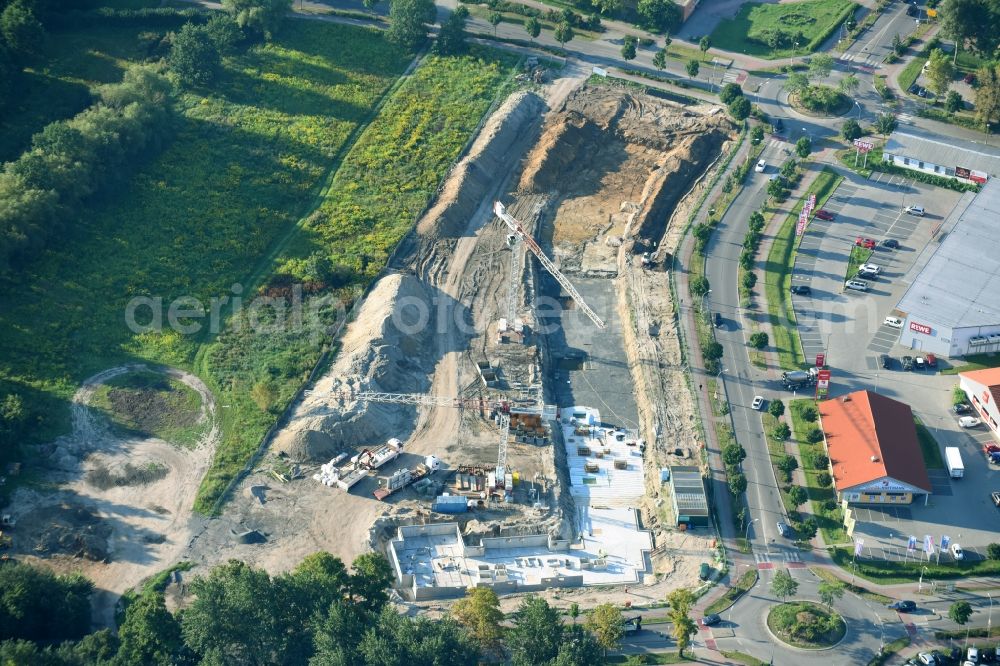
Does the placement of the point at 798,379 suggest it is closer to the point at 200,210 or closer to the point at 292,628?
the point at 292,628

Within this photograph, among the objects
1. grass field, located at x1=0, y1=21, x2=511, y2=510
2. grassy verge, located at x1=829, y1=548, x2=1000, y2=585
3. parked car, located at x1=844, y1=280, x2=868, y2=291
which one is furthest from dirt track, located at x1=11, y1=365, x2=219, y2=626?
parked car, located at x1=844, y1=280, x2=868, y2=291

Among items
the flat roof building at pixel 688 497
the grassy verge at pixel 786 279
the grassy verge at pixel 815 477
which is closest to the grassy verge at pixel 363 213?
the flat roof building at pixel 688 497

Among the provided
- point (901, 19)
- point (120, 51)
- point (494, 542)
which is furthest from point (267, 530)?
point (901, 19)

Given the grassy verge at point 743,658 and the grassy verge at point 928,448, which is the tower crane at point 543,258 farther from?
the grassy verge at point 743,658

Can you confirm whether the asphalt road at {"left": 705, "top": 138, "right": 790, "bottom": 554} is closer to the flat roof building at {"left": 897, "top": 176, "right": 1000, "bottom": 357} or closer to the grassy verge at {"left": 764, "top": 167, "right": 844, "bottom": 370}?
the grassy verge at {"left": 764, "top": 167, "right": 844, "bottom": 370}

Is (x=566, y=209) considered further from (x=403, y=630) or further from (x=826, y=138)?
(x=403, y=630)

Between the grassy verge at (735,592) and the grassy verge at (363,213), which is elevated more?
the grassy verge at (363,213)
